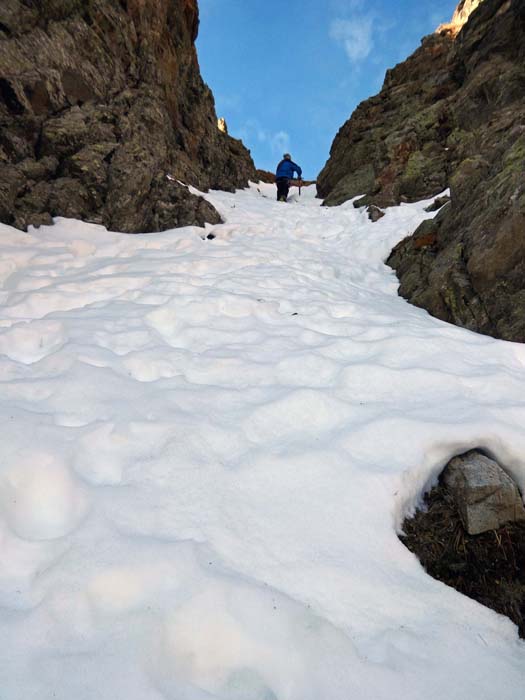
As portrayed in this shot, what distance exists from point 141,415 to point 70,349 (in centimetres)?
121

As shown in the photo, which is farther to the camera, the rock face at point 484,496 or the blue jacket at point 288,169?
the blue jacket at point 288,169

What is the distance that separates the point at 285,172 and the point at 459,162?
26.5 ft

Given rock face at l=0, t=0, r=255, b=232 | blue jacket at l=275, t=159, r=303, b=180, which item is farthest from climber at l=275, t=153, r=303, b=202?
rock face at l=0, t=0, r=255, b=232

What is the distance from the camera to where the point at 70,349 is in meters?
2.97

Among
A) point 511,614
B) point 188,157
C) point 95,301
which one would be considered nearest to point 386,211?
point 188,157

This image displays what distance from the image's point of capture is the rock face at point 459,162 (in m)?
4.11

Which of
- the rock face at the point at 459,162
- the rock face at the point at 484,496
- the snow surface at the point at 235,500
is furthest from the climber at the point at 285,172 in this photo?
the rock face at the point at 484,496

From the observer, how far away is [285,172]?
621 inches

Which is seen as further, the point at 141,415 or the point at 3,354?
the point at 3,354

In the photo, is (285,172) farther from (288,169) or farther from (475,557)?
(475,557)

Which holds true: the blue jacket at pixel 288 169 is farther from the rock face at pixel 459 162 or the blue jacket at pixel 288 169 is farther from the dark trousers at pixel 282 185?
the rock face at pixel 459 162

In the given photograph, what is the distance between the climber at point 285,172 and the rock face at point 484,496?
1623cm

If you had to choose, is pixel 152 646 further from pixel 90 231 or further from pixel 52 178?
pixel 52 178

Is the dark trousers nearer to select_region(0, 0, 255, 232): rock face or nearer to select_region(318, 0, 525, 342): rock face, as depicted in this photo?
select_region(318, 0, 525, 342): rock face
